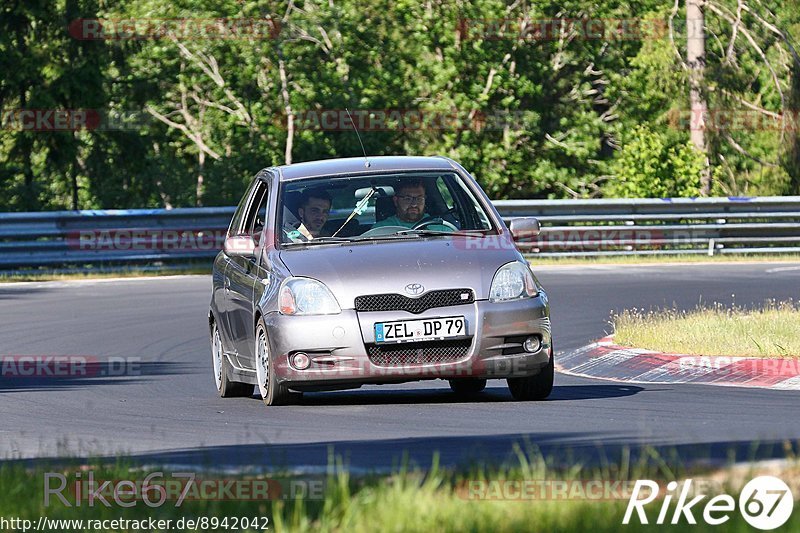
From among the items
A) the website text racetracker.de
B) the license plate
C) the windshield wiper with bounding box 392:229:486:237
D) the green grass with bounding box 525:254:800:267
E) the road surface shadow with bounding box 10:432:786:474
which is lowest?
the green grass with bounding box 525:254:800:267

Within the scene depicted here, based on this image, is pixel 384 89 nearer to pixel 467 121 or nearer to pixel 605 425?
pixel 467 121

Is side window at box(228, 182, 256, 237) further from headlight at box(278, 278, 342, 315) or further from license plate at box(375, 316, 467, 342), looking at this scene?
license plate at box(375, 316, 467, 342)

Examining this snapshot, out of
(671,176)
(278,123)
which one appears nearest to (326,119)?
(278,123)

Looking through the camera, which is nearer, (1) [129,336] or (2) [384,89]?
(1) [129,336]

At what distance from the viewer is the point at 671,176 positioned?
3447 centimetres

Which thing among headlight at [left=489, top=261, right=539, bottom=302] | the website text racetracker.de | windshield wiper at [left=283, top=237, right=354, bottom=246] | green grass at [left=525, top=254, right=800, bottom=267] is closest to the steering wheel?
windshield wiper at [left=283, top=237, right=354, bottom=246]

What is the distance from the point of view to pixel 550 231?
1120 inches

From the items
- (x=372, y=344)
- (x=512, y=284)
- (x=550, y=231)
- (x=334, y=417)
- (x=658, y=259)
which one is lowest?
(x=658, y=259)

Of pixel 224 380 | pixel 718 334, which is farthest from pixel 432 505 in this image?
pixel 718 334

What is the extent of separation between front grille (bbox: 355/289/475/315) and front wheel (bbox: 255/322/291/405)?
78 cm

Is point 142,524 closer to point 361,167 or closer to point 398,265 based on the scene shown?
point 398,265

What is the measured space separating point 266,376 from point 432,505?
5.56 meters

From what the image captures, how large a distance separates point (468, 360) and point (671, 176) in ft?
80.1

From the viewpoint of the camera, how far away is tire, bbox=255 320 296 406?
11062 millimetres
